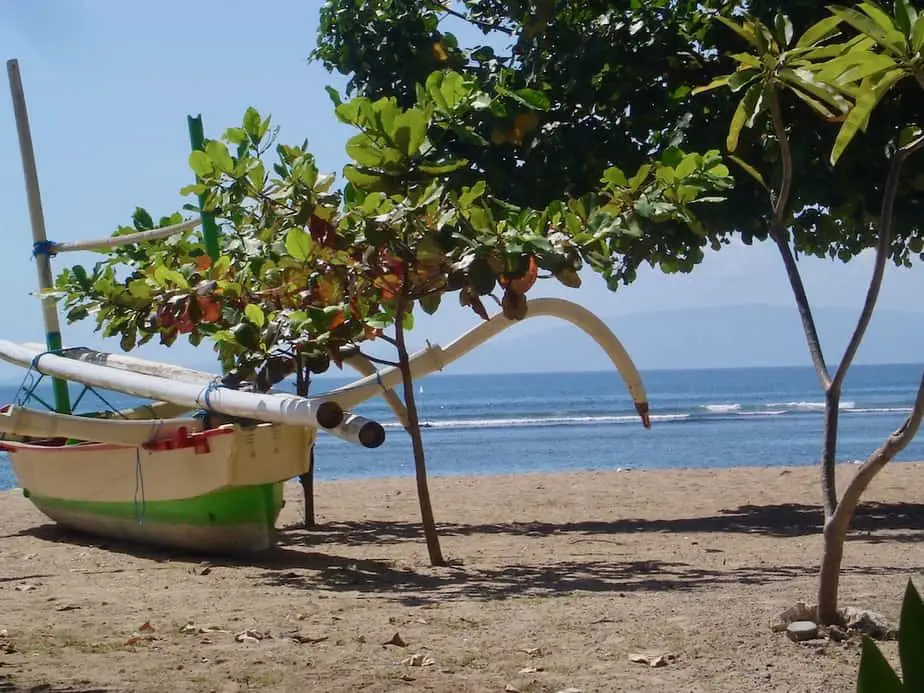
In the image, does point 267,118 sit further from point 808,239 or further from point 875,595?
point 808,239

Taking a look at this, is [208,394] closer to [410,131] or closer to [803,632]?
[410,131]

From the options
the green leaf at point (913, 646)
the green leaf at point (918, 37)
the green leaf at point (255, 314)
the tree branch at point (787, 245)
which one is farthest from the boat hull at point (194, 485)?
the green leaf at point (913, 646)

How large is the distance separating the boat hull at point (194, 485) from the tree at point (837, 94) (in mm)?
3801

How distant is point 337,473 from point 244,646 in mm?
A: 20136

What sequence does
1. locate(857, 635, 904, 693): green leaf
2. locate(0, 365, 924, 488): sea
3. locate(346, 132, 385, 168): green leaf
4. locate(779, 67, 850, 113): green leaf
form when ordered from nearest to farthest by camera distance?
locate(857, 635, 904, 693): green leaf → locate(779, 67, 850, 113): green leaf → locate(346, 132, 385, 168): green leaf → locate(0, 365, 924, 488): sea

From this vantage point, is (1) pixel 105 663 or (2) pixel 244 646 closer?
(1) pixel 105 663

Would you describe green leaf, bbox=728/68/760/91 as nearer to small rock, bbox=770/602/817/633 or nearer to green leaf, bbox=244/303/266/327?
small rock, bbox=770/602/817/633

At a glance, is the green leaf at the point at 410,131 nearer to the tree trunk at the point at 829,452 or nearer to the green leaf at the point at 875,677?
the tree trunk at the point at 829,452

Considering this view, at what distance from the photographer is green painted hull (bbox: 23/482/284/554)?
859 cm

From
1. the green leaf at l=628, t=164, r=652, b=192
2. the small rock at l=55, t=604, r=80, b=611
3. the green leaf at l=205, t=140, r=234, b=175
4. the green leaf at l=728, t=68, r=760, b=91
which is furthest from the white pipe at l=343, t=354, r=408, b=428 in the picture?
the green leaf at l=728, t=68, r=760, b=91

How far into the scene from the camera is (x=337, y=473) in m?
25.3

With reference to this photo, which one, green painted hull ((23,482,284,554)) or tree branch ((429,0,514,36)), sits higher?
tree branch ((429,0,514,36))

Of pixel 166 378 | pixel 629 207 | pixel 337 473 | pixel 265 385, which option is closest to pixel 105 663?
pixel 265 385

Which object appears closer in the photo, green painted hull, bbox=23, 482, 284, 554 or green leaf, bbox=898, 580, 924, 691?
green leaf, bbox=898, 580, 924, 691
